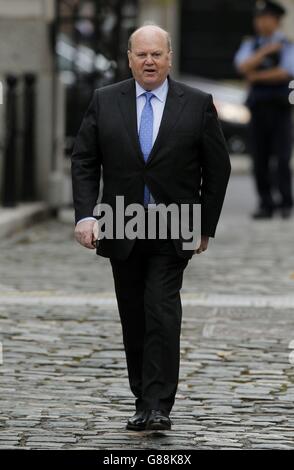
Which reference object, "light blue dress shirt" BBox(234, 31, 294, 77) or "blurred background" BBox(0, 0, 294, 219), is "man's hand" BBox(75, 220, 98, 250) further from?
"light blue dress shirt" BBox(234, 31, 294, 77)

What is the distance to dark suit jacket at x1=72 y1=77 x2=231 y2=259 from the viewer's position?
25.0 ft

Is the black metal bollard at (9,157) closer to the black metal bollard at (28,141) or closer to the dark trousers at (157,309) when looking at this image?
the black metal bollard at (28,141)

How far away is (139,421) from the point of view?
7.64m

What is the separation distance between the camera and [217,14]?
38750 millimetres

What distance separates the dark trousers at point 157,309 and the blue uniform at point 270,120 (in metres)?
10.1

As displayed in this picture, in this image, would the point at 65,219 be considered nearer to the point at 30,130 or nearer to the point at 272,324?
the point at 30,130

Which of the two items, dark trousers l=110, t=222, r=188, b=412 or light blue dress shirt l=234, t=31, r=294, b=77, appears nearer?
dark trousers l=110, t=222, r=188, b=412

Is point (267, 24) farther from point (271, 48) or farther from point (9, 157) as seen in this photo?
point (9, 157)

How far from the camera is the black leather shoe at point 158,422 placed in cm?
755

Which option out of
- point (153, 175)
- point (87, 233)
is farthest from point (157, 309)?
point (153, 175)

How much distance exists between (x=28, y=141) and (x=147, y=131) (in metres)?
10.2

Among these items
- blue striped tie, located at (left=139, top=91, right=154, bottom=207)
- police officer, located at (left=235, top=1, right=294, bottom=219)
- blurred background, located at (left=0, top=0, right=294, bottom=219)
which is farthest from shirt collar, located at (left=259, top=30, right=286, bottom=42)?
blue striped tie, located at (left=139, top=91, right=154, bottom=207)

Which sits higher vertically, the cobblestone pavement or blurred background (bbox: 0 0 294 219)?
blurred background (bbox: 0 0 294 219)

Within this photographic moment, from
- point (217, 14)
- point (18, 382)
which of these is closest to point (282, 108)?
point (18, 382)
